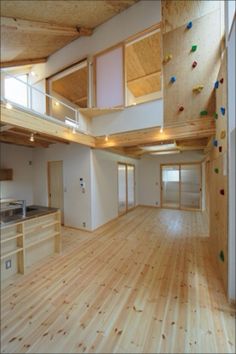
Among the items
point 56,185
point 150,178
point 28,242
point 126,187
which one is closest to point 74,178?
point 56,185

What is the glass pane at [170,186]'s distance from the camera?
7477 mm

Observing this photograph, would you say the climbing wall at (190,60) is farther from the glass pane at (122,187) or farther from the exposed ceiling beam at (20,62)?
the exposed ceiling beam at (20,62)

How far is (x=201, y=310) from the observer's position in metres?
1.95

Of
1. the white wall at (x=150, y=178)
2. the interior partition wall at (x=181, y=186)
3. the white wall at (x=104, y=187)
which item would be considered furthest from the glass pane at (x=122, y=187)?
the interior partition wall at (x=181, y=186)

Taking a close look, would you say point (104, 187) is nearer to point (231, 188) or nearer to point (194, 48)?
point (231, 188)

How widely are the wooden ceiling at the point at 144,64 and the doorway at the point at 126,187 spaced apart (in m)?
2.98

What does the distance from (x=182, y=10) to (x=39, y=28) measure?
10.5 ft

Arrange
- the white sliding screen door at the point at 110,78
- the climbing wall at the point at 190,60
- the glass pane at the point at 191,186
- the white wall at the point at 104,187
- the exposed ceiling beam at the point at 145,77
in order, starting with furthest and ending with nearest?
the glass pane at the point at 191,186, the exposed ceiling beam at the point at 145,77, the white wall at the point at 104,187, the white sliding screen door at the point at 110,78, the climbing wall at the point at 190,60

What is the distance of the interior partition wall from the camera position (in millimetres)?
7004

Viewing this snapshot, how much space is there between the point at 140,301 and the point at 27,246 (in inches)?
78.1

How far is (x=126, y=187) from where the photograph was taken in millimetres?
6895

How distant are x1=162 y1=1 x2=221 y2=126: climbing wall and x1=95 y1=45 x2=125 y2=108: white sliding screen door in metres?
1.08

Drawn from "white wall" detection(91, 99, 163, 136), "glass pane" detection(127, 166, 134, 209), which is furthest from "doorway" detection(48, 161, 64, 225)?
"glass pane" detection(127, 166, 134, 209)

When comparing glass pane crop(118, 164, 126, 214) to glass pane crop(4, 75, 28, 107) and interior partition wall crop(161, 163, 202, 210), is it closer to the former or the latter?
interior partition wall crop(161, 163, 202, 210)
